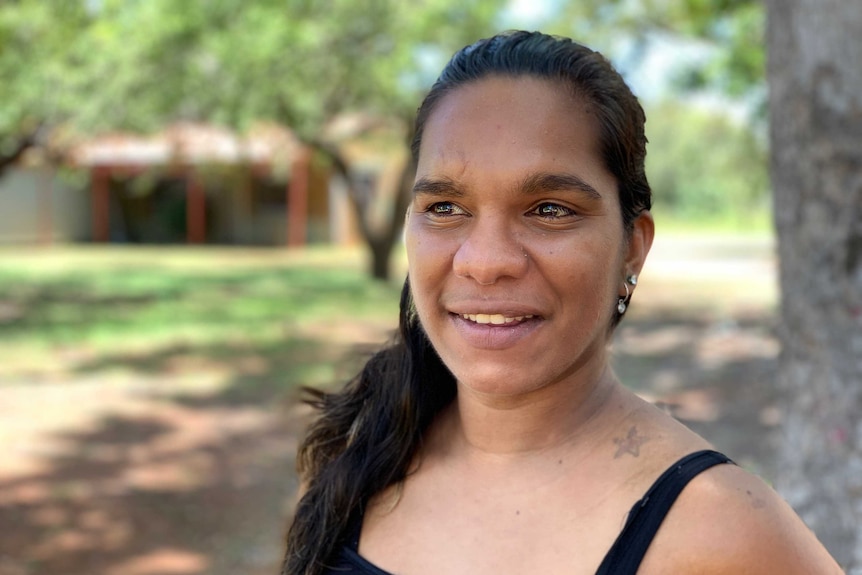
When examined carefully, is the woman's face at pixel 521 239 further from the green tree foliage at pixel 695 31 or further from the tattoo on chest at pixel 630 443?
the green tree foliage at pixel 695 31

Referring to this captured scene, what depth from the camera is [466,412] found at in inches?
67.1

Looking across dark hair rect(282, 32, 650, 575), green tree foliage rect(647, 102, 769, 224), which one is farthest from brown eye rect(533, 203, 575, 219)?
green tree foliage rect(647, 102, 769, 224)

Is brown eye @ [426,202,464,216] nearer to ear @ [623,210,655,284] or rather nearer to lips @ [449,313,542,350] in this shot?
lips @ [449,313,542,350]

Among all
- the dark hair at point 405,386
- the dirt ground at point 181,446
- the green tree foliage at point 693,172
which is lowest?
the green tree foliage at point 693,172

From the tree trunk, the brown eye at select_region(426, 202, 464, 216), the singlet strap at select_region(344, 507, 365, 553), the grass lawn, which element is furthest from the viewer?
the grass lawn

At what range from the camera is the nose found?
4.63 feet

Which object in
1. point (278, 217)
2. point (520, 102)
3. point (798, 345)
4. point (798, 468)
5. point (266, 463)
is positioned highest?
point (520, 102)

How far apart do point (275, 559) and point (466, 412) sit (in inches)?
143

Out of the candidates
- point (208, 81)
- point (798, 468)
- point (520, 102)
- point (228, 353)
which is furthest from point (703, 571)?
point (208, 81)

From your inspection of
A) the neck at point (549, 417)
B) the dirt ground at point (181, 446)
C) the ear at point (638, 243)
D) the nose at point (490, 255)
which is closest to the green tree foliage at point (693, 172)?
the dirt ground at point (181, 446)

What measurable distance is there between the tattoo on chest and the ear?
0.89 feet

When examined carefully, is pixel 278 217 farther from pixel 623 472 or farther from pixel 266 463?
pixel 623 472

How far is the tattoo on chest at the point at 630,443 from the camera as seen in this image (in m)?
1.46

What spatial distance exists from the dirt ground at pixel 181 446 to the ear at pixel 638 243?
0.47 metres
